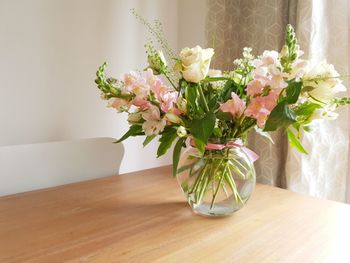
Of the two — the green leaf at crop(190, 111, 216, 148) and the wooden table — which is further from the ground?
the green leaf at crop(190, 111, 216, 148)

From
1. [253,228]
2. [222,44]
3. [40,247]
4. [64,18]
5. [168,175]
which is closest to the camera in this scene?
[40,247]

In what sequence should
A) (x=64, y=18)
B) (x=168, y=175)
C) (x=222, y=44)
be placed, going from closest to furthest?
(x=168, y=175)
(x=64, y=18)
(x=222, y=44)

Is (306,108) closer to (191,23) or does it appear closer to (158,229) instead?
(158,229)

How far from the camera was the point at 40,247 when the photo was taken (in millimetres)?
693

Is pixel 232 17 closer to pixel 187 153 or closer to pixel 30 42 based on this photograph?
pixel 30 42

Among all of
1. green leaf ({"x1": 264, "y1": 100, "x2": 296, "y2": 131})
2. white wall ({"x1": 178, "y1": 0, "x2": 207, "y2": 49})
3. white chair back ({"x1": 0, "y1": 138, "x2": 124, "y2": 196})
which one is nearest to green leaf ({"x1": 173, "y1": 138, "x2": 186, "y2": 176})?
green leaf ({"x1": 264, "y1": 100, "x2": 296, "y2": 131})

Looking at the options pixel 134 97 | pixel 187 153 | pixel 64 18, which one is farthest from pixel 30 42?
pixel 187 153

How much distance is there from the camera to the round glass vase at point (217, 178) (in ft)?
2.70

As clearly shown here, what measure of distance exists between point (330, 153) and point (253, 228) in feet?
2.97

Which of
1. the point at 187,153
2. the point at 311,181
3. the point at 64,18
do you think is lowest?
the point at 311,181

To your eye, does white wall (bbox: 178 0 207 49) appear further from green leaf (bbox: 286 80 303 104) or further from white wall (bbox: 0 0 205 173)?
green leaf (bbox: 286 80 303 104)

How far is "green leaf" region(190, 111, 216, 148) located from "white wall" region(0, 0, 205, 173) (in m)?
0.95

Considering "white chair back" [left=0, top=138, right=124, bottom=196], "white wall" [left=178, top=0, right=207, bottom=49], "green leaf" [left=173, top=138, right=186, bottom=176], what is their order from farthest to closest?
1. "white wall" [left=178, top=0, right=207, bottom=49]
2. "white chair back" [left=0, top=138, right=124, bottom=196]
3. "green leaf" [left=173, top=138, right=186, bottom=176]

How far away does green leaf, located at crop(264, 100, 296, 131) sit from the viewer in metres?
0.66
